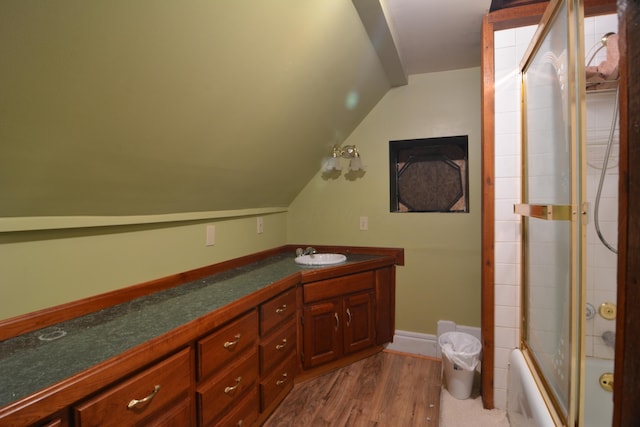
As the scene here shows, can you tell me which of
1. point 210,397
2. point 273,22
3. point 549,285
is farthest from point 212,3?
point 549,285

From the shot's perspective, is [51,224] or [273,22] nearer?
[51,224]

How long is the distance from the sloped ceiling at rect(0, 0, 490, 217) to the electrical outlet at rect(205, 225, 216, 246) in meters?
0.13

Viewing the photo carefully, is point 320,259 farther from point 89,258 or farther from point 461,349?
point 89,258

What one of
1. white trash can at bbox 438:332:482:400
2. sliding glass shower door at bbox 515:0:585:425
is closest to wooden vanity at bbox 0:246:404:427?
white trash can at bbox 438:332:482:400

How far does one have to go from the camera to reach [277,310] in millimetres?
1782

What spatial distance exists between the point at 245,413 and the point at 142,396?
0.70 m

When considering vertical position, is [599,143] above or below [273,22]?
below

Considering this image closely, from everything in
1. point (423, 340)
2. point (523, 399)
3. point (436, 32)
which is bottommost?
point (423, 340)

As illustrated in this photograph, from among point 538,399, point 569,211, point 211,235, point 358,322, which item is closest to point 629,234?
point 569,211

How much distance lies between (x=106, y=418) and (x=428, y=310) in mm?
2238

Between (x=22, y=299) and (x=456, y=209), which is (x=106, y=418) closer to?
(x=22, y=299)

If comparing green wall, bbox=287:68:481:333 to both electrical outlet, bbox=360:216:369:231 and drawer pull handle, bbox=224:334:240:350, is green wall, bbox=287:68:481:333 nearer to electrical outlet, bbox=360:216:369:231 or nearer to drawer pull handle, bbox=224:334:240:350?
electrical outlet, bbox=360:216:369:231

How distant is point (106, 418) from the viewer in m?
0.88

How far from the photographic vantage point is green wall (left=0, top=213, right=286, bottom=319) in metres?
1.10
